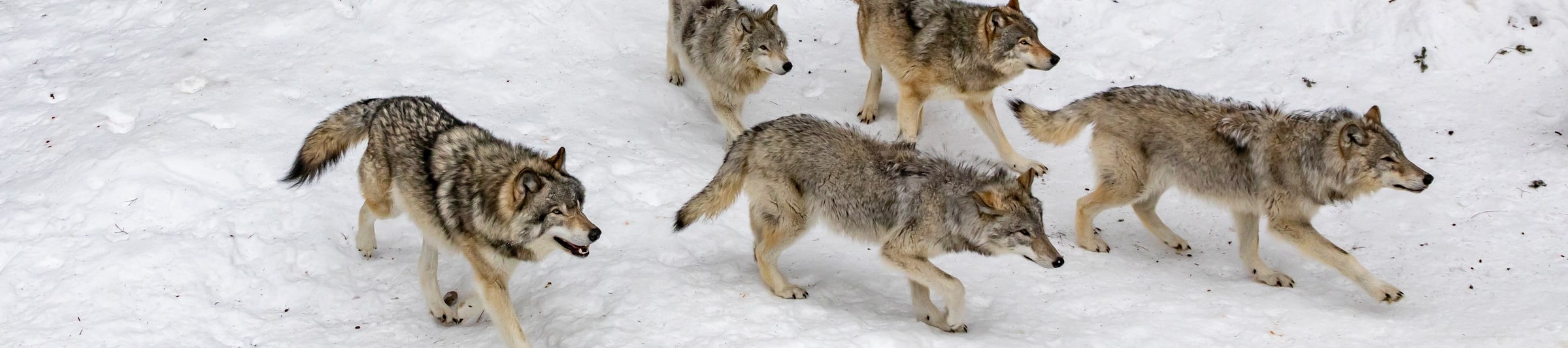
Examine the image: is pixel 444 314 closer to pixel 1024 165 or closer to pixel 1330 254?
pixel 1024 165

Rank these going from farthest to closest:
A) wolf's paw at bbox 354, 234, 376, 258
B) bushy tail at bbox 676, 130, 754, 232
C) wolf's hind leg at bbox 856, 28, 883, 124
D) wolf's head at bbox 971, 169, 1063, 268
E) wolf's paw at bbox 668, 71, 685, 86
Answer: wolf's paw at bbox 668, 71, 685, 86
wolf's hind leg at bbox 856, 28, 883, 124
wolf's paw at bbox 354, 234, 376, 258
bushy tail at bbox 676, 130, 754, 232
wolf's head at bbox 971, 169, 1063, 268

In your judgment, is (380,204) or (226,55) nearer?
(380,204)

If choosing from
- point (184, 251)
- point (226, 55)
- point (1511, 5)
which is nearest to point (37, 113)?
point (226, 55)

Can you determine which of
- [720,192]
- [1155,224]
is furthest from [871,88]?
[720,192]

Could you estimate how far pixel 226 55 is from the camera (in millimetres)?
9648

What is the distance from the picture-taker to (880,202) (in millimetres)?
6324

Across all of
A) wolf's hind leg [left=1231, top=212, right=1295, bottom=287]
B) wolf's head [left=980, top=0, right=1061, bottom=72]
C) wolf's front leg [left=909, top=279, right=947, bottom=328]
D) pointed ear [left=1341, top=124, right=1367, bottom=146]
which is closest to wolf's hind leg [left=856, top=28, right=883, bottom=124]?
wolf's head [left=980, top=0, right=1061, bottom=72]

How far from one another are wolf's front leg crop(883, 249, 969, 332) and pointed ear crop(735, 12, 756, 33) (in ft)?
11.2

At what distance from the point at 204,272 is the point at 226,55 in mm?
3711

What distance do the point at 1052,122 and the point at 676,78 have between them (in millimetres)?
3819

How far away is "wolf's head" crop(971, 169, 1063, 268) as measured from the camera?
19.5ft

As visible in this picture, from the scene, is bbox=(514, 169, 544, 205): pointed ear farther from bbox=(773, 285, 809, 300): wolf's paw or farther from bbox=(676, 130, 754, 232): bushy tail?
bbox=(773, 285, 809, 300): wolf's paw

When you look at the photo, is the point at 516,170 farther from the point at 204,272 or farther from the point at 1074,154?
the point at 1074,154

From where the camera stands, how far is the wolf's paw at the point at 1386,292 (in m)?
6.46
